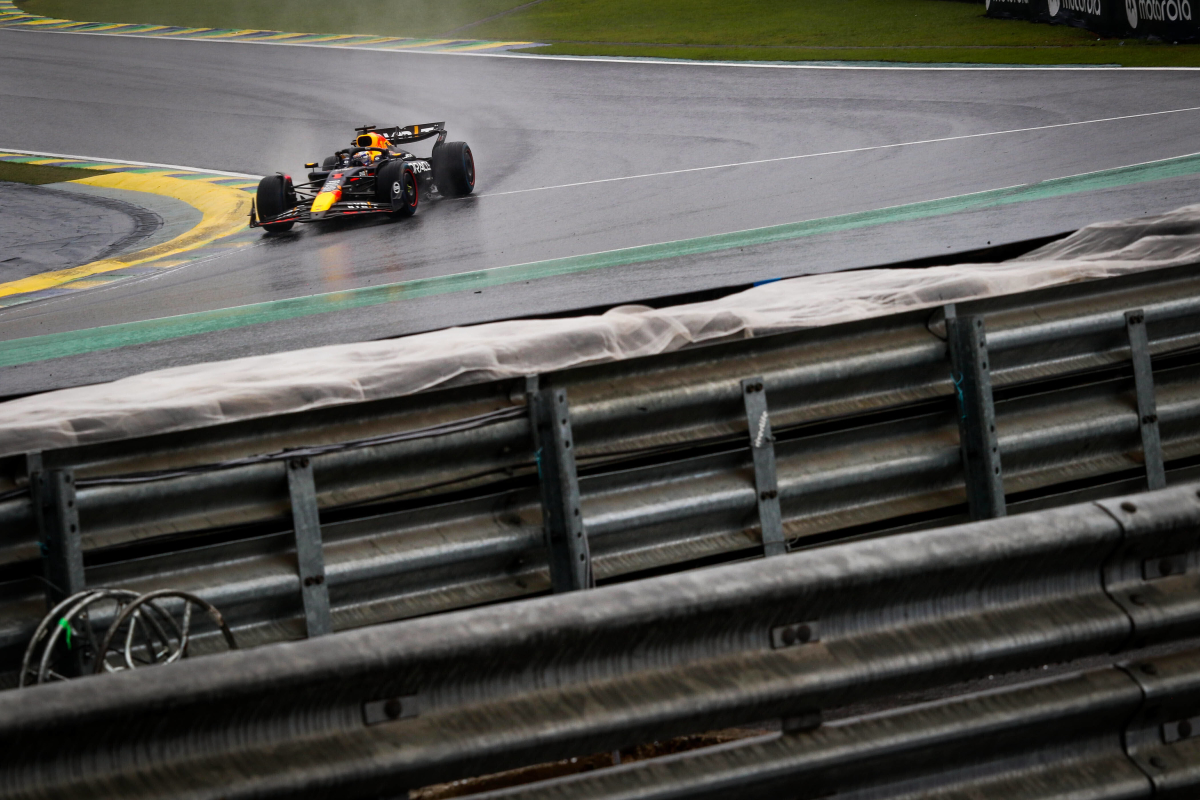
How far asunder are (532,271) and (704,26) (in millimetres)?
20689

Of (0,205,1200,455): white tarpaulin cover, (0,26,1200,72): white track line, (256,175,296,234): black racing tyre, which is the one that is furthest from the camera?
(0,26,1200,72): white track line

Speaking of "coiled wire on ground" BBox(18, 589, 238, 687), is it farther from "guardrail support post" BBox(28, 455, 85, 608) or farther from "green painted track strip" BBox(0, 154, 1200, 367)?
"green painted track strip" BBox(0, 154, 1200, 367)

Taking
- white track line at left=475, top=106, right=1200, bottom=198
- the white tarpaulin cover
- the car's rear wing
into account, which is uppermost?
the car's rear wing

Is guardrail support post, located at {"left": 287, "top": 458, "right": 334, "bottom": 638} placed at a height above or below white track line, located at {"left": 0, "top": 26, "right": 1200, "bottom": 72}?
below

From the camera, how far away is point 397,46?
30.2 metres

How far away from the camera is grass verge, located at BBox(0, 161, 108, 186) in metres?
19.0

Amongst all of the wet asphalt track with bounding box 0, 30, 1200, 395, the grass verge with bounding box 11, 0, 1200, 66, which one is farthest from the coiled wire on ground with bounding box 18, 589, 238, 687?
the grass verge with bounding box 11, 0, 1200, 66

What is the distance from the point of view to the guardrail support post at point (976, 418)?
371cm

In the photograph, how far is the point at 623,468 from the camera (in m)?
3.60

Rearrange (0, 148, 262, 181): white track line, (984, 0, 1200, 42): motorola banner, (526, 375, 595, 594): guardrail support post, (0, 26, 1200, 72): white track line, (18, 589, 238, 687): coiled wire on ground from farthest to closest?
(984, 0, 1200, 42): motorola banner
(0, 148, 262, 181): white track line
(0, 26, 1200, 72): white track line
(526, 375, 595, 594): guardrail support post
(18, 589, 238, 687): coiled wire on ground

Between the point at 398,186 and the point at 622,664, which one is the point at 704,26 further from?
the point at 622,664

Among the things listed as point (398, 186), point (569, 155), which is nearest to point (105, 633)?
point (398, 186)

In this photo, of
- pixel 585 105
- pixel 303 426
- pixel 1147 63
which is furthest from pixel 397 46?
pixel 303 426

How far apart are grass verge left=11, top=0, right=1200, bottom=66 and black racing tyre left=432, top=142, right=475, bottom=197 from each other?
389 inches
